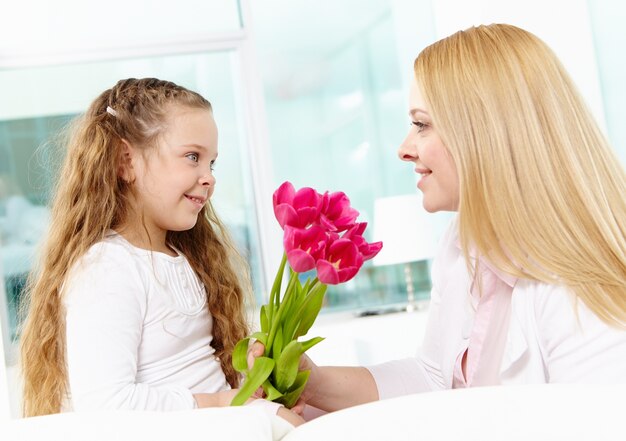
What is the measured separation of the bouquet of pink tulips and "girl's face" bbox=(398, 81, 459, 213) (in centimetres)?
41

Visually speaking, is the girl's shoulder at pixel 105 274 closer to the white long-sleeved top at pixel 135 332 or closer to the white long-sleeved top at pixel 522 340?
the white long-sleeved top at pixel 135 332

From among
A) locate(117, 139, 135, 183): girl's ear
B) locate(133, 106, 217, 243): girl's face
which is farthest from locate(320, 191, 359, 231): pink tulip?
locate(117, 139, 135, 183): girl's ear

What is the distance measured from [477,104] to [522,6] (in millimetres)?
3306

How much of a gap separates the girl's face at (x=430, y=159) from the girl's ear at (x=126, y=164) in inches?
21.9

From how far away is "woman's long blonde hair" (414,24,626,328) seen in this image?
1.21 m

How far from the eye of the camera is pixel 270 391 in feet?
3.57

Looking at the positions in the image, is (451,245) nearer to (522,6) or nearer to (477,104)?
(477,104)

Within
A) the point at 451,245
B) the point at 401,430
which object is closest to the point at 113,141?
the point at 451,245

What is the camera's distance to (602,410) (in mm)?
502

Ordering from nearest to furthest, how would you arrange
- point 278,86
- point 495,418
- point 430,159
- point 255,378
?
point 495,418, point 255,378, point 430,159, point 278,86

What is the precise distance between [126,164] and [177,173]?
16 centimetres

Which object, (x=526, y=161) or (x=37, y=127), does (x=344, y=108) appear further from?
(x=526, y=161)

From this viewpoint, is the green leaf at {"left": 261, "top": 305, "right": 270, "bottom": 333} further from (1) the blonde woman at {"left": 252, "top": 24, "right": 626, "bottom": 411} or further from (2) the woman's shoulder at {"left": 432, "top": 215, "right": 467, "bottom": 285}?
(2) the woman's shoulder at {"left": 432, "top": 215, "right": 467, "bottom": 285}

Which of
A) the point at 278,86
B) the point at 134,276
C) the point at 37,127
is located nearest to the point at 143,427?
the point at 134,276
